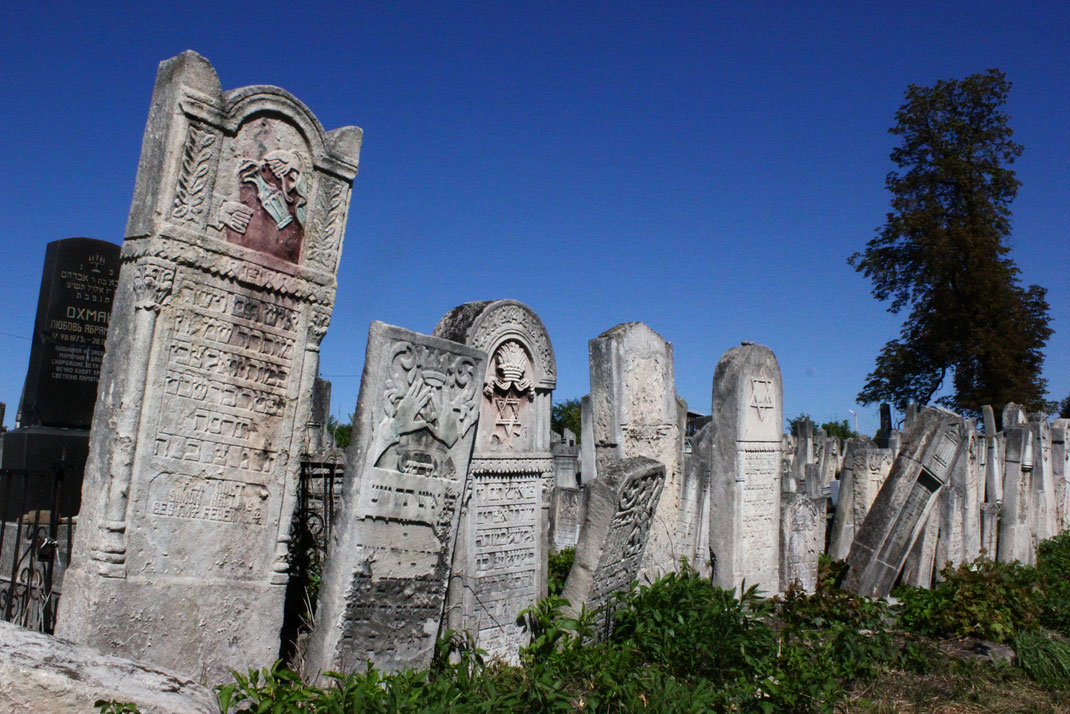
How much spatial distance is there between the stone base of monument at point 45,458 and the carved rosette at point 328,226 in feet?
7.49

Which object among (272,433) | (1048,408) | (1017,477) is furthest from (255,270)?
(1048,408)

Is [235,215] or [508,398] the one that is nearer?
[235,215]

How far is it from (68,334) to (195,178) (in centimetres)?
278

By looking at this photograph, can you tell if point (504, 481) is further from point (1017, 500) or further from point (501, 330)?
point (1017, 500)

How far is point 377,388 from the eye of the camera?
15.7 feet

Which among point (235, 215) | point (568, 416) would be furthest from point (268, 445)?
point (568, 416)

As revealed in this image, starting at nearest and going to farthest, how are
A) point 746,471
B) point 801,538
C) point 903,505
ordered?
point 746,471
point 903,505
point 801,538

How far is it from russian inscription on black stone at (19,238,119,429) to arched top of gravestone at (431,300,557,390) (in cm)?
295

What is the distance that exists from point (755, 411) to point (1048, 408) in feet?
75.9

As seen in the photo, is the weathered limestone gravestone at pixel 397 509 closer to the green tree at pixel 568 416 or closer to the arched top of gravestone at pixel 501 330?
the arched top of gravestone at pixel 501 330

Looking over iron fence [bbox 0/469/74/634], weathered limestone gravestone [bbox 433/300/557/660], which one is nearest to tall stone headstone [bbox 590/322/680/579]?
weathered limestone gravestone [bbox 433/300/557/660]

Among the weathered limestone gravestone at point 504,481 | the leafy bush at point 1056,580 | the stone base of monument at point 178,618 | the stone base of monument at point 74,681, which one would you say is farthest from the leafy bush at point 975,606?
the stone base of monument at point 74,681

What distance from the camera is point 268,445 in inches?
200

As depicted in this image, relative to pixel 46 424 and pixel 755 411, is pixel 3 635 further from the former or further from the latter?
pixel 755 411
